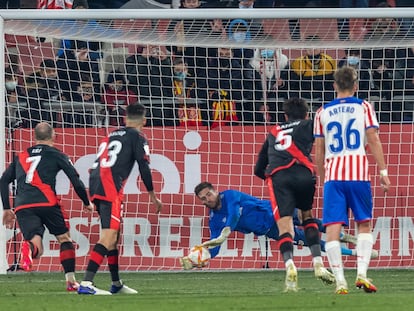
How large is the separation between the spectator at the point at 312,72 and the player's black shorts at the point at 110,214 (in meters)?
5.71

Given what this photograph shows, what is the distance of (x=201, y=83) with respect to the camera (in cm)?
1711

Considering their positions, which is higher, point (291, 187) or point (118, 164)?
point (118, 164)

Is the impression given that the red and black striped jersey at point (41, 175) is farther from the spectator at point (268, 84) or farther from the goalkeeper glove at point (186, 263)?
the spectator at point (268, 84)

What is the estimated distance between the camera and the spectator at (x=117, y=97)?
1689cm

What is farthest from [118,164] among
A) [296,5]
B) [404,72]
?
[296,5]

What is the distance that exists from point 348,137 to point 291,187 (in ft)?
4.98

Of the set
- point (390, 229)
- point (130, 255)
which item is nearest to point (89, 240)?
point (130, 255)

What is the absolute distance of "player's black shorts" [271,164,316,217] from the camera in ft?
40.6

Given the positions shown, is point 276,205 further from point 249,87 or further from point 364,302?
point 249,87

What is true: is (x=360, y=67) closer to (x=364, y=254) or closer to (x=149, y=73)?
(x=149, y=73)

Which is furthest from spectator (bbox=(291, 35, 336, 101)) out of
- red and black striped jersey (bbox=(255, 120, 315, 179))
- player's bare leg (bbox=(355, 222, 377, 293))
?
player's bare leg (bbox=(355, 222, 377, 293))

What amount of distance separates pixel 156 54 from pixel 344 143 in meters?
6.47

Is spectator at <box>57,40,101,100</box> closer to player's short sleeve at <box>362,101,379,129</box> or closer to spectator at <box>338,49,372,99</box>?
spectator at <box>338,49,372,99</box>

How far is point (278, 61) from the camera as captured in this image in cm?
1712
